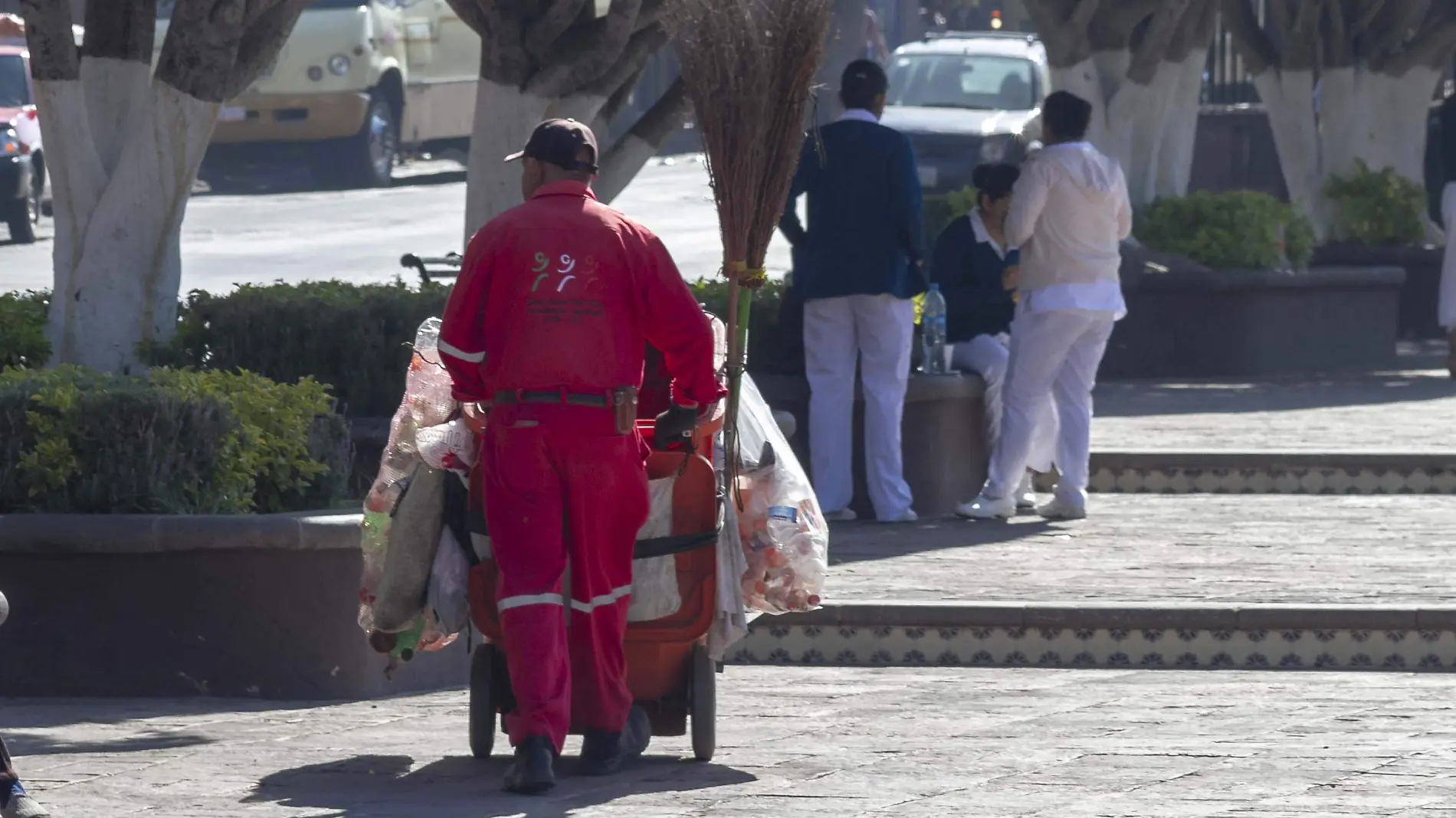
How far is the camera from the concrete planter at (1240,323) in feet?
54.3

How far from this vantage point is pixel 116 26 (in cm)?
989

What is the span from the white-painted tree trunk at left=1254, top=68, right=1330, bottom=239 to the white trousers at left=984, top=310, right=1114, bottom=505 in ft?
30.3

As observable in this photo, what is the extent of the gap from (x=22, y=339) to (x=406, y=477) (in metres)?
3.39

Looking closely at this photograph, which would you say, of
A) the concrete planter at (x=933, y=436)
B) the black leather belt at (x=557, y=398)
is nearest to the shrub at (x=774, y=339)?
the concrete planter at (x=933, y=436)

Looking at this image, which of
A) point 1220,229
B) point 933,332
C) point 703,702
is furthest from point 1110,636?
point 1220,229

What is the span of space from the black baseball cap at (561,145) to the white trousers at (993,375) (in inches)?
→ 195

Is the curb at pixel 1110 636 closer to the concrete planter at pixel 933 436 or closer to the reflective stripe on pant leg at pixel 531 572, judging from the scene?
the reflective stripe on pant leg at pixel 531 572

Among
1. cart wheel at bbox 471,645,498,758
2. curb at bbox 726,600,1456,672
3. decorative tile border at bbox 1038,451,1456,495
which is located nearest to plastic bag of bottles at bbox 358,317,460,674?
cart wheel at bbox 471,645,498,758

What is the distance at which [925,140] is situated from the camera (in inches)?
1037

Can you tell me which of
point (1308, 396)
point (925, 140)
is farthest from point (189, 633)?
point (925, 140)

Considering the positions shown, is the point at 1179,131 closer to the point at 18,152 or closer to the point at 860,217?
the point at 860,217

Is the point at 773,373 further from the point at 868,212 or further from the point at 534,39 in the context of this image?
the point at 534,39

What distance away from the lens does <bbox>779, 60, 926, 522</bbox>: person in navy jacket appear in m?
10.6

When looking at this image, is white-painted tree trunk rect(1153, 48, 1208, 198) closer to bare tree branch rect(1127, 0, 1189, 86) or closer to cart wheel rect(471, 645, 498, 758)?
bare tree branch rect(1127, 0, 1189, 86)
